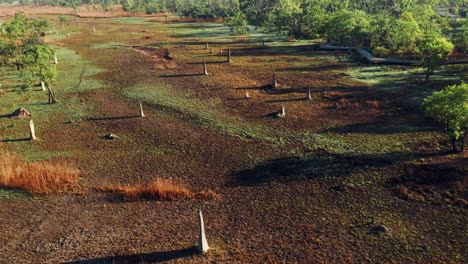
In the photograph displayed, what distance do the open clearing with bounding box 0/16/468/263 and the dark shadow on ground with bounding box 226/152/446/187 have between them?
14 centimetres

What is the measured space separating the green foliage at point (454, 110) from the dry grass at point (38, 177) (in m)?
25.9

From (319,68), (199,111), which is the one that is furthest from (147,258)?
(319,68)

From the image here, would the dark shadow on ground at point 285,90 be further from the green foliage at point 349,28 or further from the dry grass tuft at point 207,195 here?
the green foliage at point 349,28

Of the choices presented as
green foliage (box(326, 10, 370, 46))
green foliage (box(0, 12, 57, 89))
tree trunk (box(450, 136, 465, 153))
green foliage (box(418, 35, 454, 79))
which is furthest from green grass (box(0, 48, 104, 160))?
green foliage (box(326, 10, 370, 46))

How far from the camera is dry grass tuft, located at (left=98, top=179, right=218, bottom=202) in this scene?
71.9 ft

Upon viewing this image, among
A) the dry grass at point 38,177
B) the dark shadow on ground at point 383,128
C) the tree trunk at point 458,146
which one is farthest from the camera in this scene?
the dark shadow on ground at point 383,128

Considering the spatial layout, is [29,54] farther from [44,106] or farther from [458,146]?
[458,146]

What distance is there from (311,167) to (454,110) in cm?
1032

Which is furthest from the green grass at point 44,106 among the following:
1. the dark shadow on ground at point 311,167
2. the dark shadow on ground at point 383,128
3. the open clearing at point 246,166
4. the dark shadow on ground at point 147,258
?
the dark shadow on ground at point 383,128

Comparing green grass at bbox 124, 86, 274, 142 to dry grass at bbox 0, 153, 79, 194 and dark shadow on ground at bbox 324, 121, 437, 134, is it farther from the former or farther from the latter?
dry grass at bbox 0, 153, 79, 194

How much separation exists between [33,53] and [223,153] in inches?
984

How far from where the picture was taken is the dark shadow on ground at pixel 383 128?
98.3ft

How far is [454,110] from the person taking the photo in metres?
23.9

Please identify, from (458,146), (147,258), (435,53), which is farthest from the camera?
(435,53)
